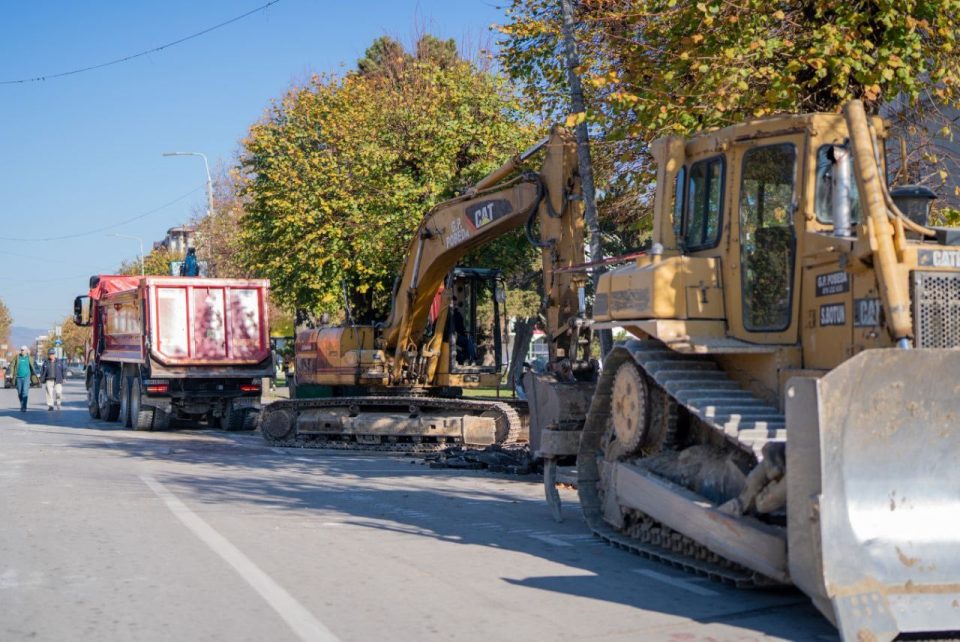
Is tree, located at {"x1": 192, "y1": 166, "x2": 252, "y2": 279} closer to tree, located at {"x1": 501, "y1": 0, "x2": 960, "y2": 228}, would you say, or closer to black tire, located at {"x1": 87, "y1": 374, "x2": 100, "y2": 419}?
black tire, located at {"x1": 87, "y1": 374, "x2": 100, "y2": 419}

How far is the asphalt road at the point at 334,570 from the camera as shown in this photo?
6316mm

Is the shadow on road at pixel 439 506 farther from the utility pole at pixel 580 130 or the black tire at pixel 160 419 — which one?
the utility pole at pixel 580 130

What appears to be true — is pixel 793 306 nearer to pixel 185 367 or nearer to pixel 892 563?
pixel 892 563

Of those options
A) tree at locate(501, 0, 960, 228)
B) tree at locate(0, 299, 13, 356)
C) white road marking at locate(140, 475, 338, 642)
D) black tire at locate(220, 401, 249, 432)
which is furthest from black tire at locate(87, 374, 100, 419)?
tree at locate(0, 299, 13, 356)

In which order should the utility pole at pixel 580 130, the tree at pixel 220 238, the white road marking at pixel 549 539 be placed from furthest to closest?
the tree at pixel 220 238 → the utility pole at pixel 580 130 → the white road marking at pixel 549 539

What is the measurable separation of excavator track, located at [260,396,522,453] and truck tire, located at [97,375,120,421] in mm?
7621

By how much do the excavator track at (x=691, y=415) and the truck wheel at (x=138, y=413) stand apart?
14735 millimetres

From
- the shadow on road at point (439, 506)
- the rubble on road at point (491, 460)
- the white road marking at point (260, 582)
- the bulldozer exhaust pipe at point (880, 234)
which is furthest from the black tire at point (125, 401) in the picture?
the bulldozer exhaust pipe at point (880, 234)

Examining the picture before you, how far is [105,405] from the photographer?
Result: 84.0ft

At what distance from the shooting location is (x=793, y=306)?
298 inches

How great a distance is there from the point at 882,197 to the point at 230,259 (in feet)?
127

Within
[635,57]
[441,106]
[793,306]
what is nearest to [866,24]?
[635,57]

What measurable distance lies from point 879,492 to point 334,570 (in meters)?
3.89

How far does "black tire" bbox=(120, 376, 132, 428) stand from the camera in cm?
2323
